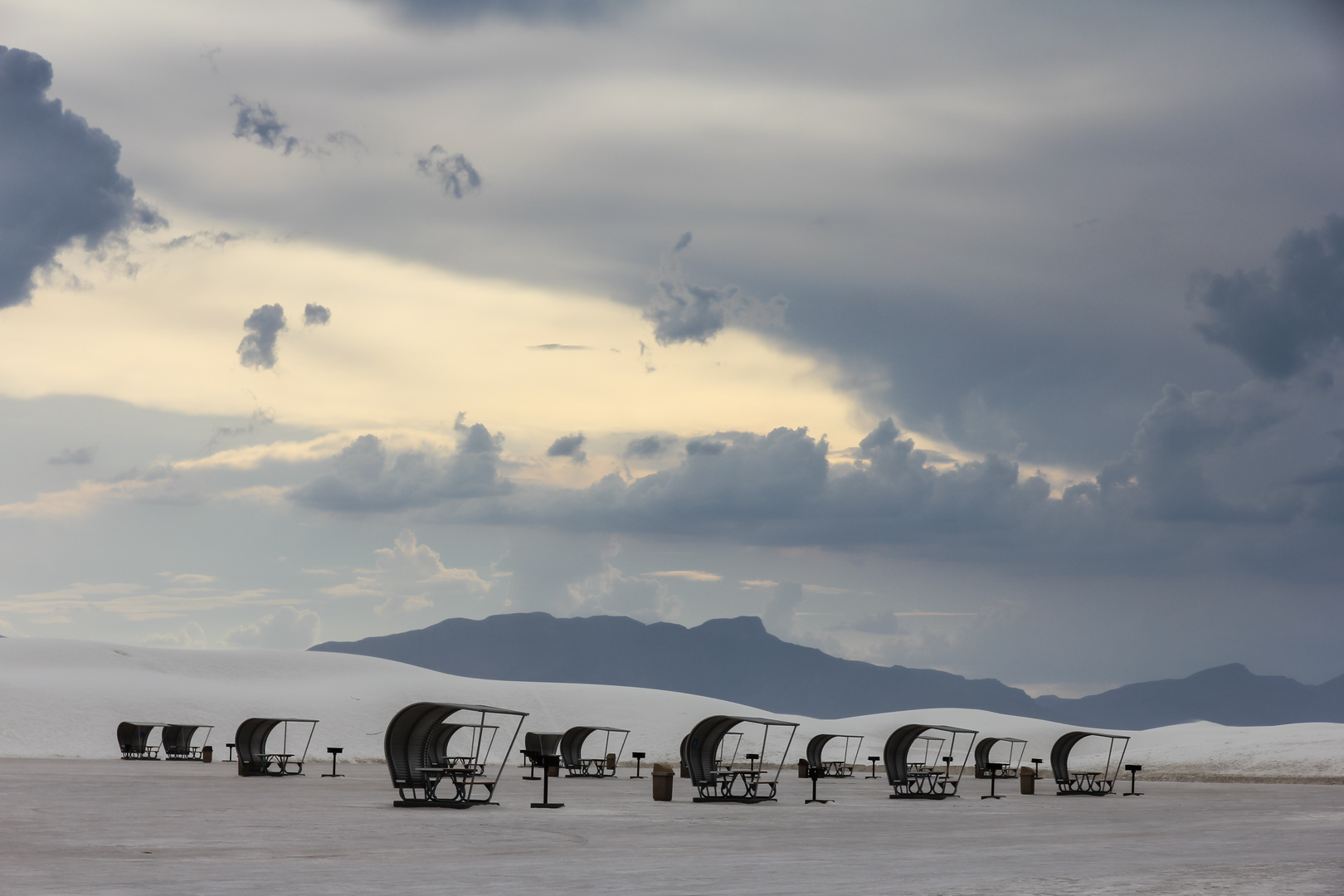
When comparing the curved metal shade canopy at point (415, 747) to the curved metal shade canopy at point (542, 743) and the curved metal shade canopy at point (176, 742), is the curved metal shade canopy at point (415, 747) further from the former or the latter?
the curved metal shade canopy at point (176, 742)

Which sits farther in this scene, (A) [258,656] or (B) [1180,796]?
(A) [258,656]

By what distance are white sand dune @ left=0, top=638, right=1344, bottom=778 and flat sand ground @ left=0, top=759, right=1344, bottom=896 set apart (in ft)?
105

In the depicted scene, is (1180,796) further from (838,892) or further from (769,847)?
(838,892)

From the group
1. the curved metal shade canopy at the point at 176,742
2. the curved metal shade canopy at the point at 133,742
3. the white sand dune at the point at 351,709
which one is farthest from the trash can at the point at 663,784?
the curved metal shade canopy at the point at 133,742

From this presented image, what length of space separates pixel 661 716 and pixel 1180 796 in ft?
154

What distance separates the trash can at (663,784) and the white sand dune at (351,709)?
3316cm

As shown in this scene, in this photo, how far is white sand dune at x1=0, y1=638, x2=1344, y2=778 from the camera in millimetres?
58594

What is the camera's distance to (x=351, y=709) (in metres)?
74.2

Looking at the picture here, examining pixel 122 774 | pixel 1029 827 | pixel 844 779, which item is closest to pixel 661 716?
pixel 844 779

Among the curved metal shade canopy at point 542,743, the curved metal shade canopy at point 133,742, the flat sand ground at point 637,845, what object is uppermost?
the flat sand ground at point 637,845

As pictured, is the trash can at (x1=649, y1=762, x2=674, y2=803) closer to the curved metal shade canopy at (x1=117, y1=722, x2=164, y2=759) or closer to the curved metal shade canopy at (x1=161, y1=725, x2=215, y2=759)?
the curved metal shade canopy at (x1=161, y1=725, x2=215, y2=759)

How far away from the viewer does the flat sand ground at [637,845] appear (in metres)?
11.6

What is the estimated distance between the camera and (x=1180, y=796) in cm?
3528

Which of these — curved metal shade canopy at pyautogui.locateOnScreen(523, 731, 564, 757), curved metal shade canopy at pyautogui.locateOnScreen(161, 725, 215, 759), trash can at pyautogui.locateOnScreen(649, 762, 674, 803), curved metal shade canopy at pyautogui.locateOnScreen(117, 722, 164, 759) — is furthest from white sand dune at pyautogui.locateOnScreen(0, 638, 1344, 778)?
trash can at pyautogui.locateOnScreen(649, 762, 674, 803)
